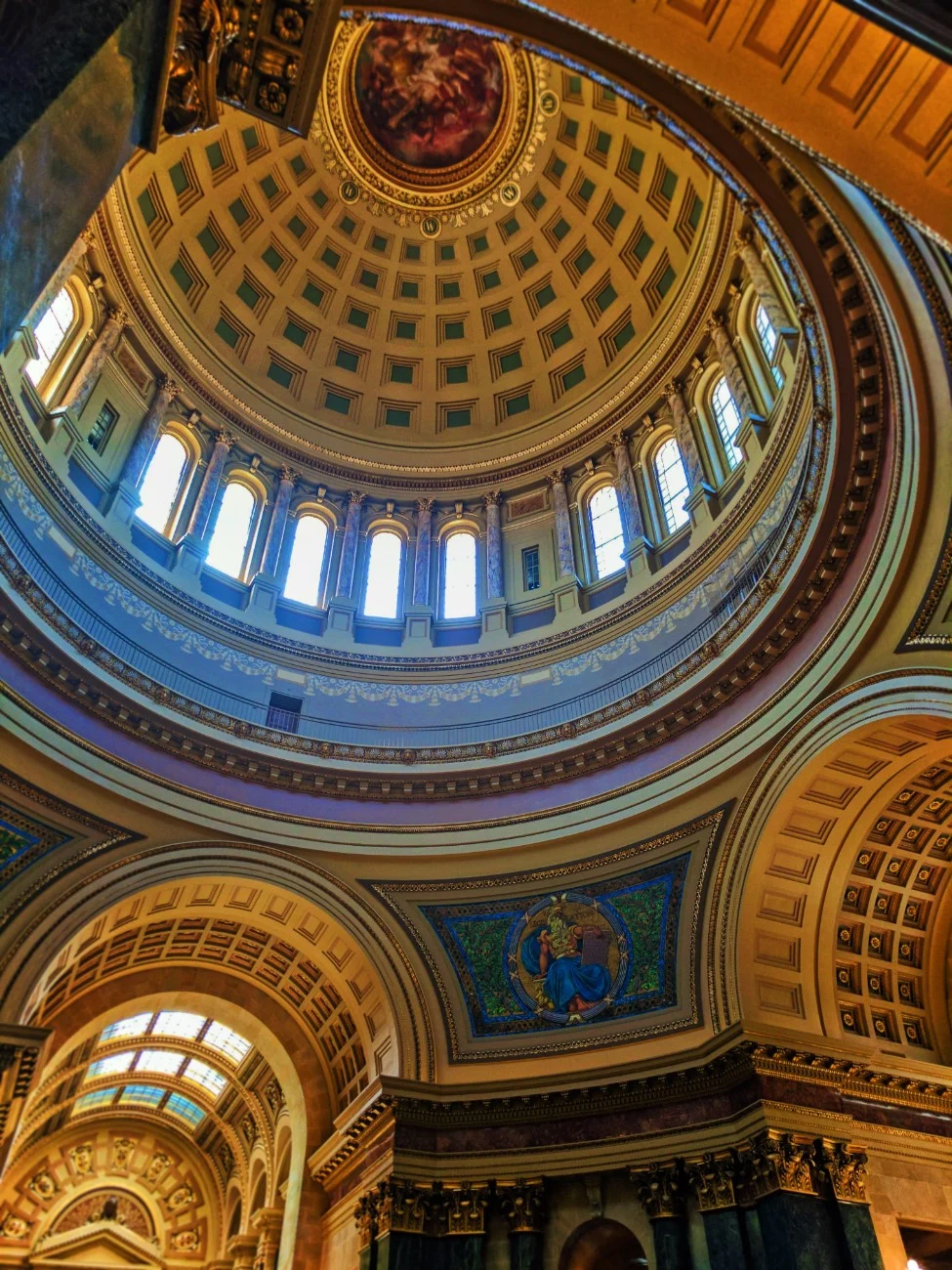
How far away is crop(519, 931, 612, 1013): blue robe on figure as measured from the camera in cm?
1883

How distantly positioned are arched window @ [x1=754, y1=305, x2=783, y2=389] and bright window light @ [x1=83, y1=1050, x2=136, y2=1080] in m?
25.2

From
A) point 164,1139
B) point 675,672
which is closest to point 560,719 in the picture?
point 675,672

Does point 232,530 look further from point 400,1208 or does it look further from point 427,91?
point 400,1208

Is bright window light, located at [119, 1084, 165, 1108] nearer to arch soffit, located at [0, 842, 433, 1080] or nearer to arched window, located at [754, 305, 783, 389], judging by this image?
arch soffit, located at [0, 842, 433, 1080]

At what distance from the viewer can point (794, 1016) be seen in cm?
1727

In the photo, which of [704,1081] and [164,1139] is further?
[164,1139]

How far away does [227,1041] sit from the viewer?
26.4m

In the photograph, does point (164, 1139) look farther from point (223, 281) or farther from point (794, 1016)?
point (223, 281)

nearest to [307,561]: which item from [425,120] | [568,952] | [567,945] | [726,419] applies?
[726,419]

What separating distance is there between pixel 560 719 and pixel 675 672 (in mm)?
3237

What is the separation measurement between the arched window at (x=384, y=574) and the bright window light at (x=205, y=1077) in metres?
14.5

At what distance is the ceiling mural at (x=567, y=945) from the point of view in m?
18.2

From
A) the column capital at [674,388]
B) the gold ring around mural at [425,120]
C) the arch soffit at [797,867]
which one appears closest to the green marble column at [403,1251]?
the arch soffit at [797,867]

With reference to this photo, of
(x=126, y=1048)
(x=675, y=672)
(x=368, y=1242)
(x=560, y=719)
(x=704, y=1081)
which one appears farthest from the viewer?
(x=126, y=1048)
